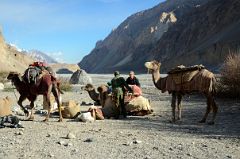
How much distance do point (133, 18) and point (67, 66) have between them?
2880 centimetres

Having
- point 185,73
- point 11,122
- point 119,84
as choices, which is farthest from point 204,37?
point 11,122

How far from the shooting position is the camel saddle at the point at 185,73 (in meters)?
13.1

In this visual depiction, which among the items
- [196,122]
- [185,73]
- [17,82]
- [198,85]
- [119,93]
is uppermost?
[185,73]

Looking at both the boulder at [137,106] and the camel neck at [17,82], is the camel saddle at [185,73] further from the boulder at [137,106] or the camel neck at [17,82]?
the camel neck at [17,82]

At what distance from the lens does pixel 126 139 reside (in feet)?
32.8

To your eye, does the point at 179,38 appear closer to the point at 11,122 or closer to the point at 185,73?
the point at 185,73

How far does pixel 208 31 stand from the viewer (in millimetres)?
82938

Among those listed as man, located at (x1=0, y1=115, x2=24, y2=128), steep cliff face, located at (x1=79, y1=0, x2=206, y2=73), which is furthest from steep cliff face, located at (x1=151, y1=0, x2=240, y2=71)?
man, located at (x1=0, y1=115, x2=24, y2=128)

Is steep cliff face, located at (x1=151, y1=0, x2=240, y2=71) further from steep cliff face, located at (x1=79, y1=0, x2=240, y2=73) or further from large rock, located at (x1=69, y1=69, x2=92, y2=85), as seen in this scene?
large rock, located at (x1=69, y1=69, x2=92, y2=85)

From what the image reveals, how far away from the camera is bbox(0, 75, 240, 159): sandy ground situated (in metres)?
8.59

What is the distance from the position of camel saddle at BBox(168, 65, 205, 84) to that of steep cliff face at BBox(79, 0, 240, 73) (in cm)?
4469

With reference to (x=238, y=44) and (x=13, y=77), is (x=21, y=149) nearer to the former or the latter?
(x=13, y=77)

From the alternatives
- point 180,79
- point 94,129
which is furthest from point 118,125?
point 180,79

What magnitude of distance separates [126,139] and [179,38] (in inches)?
3311
